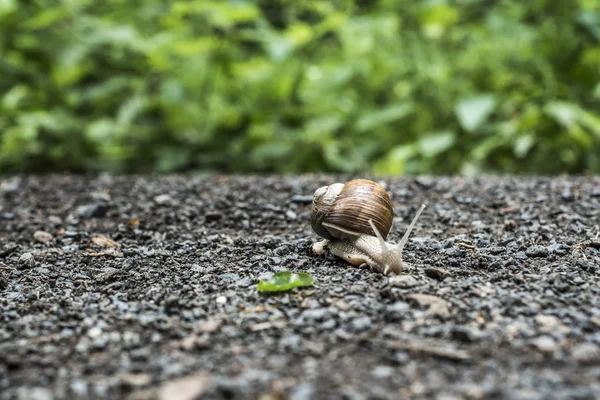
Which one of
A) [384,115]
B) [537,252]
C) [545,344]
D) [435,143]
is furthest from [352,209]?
[384,115]

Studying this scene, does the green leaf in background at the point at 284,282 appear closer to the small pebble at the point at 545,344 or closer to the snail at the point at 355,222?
the snail at the point at 355,222

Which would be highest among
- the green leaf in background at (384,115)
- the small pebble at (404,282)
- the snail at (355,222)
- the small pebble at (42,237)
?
the green leaf in background at (384,115)

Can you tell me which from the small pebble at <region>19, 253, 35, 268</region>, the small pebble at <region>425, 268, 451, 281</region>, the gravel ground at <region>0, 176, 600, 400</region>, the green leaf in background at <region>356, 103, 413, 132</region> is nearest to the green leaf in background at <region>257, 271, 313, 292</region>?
the gravel ground at <region>0, 176, 600, 400</region>

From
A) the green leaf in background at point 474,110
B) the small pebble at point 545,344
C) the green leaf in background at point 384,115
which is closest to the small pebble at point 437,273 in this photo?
the small pebble at point 545,344

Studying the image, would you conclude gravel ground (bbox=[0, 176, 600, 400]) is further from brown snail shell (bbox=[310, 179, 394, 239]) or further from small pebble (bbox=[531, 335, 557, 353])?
brown snail shell (bbox=[310, 179, 394, 239])

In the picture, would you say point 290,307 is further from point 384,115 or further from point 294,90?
point 294,90

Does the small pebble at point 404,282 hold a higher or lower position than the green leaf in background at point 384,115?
lower

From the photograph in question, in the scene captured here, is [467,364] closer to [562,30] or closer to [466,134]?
[466,134]
